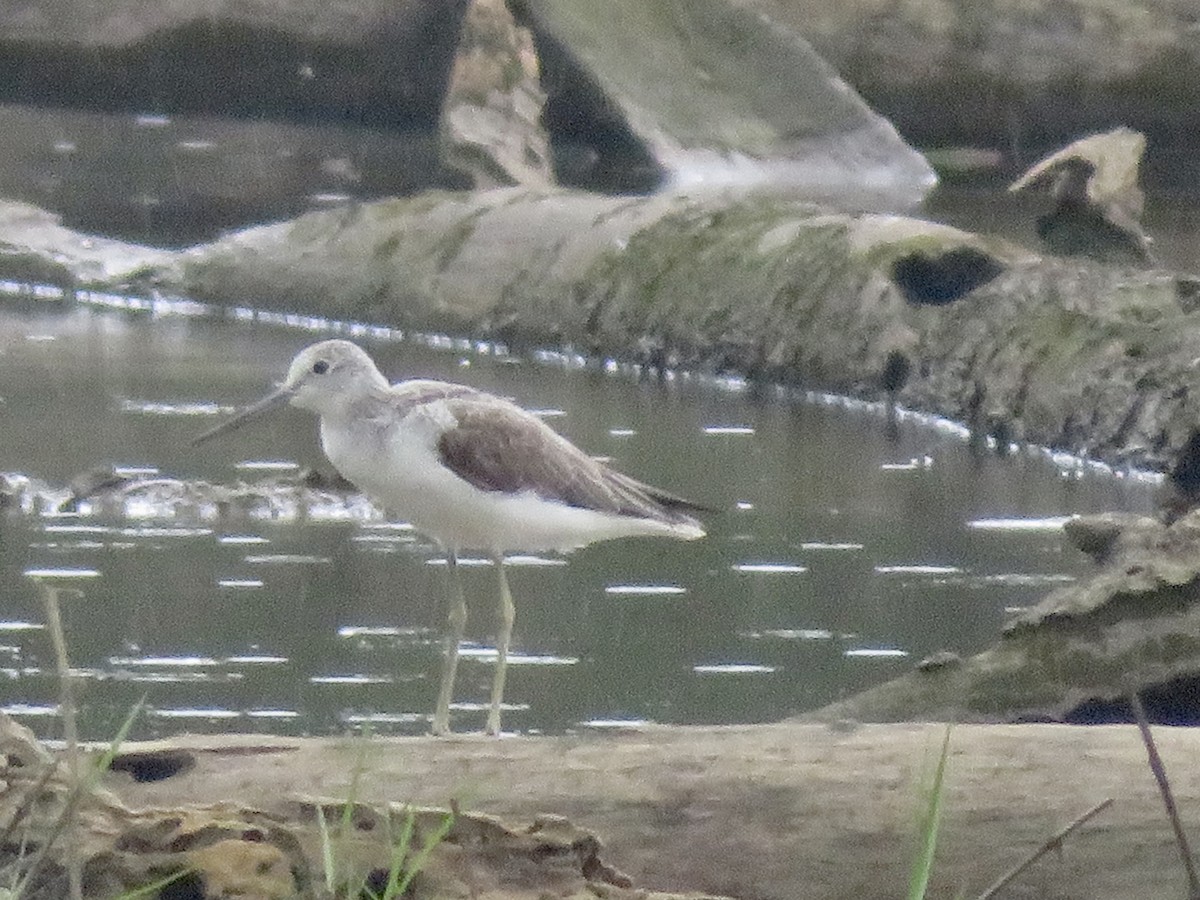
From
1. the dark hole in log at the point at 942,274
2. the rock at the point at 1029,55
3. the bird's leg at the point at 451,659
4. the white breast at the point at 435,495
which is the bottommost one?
the bird's leg at the point at 451,659

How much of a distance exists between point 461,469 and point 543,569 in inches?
93.2

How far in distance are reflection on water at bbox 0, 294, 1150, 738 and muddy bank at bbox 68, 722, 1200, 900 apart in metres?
1.80

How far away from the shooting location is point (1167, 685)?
5.45 metres

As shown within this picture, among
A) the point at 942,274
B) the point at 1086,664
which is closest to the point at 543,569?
the point at 1086,664

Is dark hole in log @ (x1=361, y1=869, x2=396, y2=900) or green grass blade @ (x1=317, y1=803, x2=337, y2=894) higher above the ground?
green grass blade @ (x1=317, y1=803, x2=337, y2=894)

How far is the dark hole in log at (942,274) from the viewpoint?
11.2m

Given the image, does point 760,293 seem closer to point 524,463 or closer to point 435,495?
point 524,463

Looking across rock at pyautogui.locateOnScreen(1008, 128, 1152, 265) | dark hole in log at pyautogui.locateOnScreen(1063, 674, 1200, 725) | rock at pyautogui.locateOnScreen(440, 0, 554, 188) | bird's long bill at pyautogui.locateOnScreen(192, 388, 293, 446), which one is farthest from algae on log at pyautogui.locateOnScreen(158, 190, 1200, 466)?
dark hole in log at pyautogui.locateOnScreen(1063, 674, 1200, 725)

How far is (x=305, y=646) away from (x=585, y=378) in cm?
504

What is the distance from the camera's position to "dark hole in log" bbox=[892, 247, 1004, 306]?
1116cm

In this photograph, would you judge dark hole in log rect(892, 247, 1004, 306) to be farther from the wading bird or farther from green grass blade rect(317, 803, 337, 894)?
green grass blade rect(317, 803, 337, 894)

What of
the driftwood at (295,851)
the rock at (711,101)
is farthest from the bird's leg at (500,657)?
the rock at (711,101)

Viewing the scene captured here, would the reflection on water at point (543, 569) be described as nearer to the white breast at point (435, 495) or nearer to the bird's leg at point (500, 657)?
the bird's leg at point (500, 657)

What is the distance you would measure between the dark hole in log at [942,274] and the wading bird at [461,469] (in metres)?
5.18
